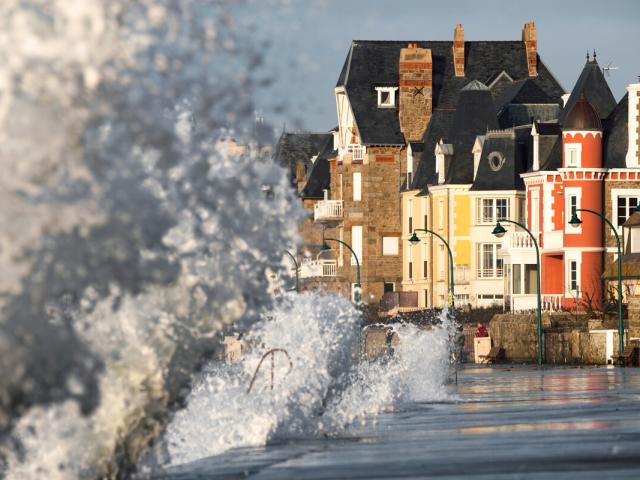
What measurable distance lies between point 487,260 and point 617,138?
15.3m

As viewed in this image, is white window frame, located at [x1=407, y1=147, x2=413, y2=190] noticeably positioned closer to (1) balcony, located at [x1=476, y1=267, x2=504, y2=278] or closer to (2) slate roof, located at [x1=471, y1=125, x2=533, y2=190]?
(1) balcony, located at [x1=476, y1=267, x2=504, y2=278]

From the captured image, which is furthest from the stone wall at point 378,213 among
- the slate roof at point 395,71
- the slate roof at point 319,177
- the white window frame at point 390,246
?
the slate roof at point 319,177

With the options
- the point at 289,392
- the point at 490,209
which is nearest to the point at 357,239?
the point at 490,209

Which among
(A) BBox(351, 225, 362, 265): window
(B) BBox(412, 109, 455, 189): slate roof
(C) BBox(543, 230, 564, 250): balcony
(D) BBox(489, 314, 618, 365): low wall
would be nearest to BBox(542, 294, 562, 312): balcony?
(C) BBox(543, 230, 564, 250): balcony

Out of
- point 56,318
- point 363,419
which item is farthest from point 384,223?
point 56,318

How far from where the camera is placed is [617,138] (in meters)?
79.3

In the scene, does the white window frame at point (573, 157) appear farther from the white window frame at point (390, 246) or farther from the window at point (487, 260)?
the white window frame at point (390, 246)

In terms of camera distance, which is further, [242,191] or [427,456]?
[427,456]

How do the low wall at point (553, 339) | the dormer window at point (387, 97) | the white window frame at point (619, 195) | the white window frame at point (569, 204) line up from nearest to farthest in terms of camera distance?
the low wall at point (553, 339)
the white window frame at point (569, 204)
the white window frame at point (619, 195)
the dormer window at point (387, 97)

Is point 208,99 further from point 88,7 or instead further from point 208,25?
point 88,7

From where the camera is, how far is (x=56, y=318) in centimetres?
1634

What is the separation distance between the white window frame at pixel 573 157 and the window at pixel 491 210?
11047 mm

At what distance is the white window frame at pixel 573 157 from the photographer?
258 feet

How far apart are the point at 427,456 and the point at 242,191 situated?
19.7ft
